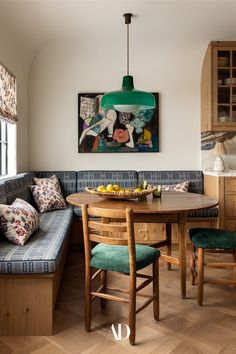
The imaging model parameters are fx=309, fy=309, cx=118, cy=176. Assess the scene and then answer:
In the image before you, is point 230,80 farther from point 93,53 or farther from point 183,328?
point 183,328

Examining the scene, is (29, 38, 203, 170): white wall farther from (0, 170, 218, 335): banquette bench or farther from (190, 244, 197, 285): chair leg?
(190, 244, 197, 285): chair leg

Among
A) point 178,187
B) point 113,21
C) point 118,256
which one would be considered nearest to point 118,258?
point 118,256

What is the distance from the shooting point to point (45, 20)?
Answer: 3.19m

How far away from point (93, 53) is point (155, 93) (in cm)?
95

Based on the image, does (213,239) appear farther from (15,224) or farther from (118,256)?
(15,224)

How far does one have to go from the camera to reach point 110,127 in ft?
13.2

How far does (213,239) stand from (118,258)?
2.70 ft

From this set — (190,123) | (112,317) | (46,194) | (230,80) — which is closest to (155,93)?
(190,123)

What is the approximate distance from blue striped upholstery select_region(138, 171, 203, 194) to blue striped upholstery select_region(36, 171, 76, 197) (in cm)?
85

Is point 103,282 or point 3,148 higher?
point 3,148

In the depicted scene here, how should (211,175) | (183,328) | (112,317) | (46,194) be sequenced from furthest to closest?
(211,175) → (46,194) → (112,317) → (183,328)

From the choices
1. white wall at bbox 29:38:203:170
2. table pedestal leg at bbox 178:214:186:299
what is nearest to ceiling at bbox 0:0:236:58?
white wall at bbox 29:38:203:170

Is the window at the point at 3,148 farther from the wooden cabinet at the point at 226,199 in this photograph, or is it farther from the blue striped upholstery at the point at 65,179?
the wooden cabinet at the point at 226,199

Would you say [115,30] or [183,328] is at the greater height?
[115,30]
